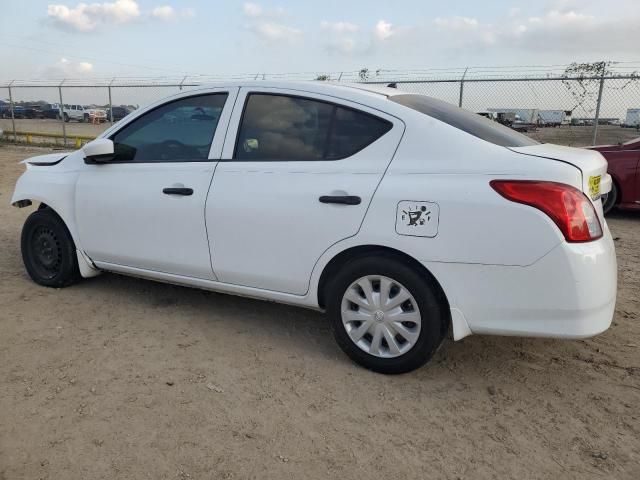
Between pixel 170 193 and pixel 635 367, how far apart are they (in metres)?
3.06

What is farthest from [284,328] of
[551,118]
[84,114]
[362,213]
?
[84,114]

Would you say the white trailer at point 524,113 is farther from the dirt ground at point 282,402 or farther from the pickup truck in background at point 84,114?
the pickup truck in background at point 84,114

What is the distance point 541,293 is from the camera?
2623 millimetres

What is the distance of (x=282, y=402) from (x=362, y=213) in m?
1.08

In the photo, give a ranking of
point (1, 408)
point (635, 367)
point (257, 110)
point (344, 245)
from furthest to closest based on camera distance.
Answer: point (257, 110) → point (635, 367) → point (344, 245) → point (1, 408)

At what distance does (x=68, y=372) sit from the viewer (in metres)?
3.10

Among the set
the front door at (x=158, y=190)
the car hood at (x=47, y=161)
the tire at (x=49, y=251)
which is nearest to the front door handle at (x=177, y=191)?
the front door at (x=158, y=190)

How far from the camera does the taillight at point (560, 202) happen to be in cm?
256

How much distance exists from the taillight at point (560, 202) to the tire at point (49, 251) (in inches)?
132

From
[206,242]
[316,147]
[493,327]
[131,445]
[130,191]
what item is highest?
[316,147]

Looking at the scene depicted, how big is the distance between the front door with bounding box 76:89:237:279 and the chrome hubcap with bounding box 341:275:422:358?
1.04m

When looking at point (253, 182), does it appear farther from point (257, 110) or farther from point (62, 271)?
point (62, 271)

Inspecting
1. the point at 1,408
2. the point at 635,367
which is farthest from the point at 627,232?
the point at 1,408

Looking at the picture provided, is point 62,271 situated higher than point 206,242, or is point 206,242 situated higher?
point 206,242
